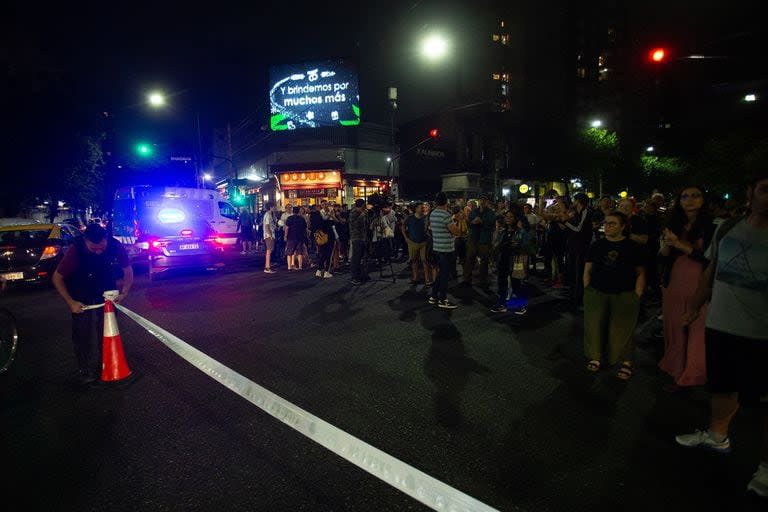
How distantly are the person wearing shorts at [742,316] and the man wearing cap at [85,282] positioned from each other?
17.8 ft

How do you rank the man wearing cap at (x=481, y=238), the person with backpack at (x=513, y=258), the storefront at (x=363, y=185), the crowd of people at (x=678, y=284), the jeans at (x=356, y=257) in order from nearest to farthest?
the crowd of people at (x=678, y=284) < the person with backpack at (x=513, y=258) < the man wearing cap at (x=481, y=238) < the jeans at (x=356, y=257) < the storefront at (x=363, y=185)

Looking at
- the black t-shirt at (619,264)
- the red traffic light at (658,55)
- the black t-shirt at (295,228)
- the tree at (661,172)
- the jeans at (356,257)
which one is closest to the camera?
the black t-shirt at (619,264)

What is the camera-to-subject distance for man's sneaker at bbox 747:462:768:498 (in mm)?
2525

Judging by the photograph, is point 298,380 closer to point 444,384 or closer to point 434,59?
point 444,384

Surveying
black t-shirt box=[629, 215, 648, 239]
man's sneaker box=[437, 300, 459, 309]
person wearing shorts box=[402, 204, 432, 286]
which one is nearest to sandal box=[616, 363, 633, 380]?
black t-shirt box=[629, 215, 648, 239]

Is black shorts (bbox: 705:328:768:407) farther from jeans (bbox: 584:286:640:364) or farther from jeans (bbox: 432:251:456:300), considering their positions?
jeans (bbox: 432:251:456:300)

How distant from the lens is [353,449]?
313 cm

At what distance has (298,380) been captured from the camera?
4.47 meters

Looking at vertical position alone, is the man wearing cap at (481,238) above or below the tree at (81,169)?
below

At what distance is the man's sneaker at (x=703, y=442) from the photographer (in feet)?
9.85

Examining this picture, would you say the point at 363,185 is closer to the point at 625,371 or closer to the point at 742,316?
the point at 625,371

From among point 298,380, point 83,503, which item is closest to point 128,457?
point 83,503

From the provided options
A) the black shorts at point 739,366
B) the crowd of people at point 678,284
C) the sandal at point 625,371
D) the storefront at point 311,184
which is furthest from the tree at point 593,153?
the black shorts at point 739,366

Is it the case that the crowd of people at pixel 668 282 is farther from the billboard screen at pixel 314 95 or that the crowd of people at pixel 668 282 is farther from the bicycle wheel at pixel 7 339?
the billboard screen at pixel 314 95
